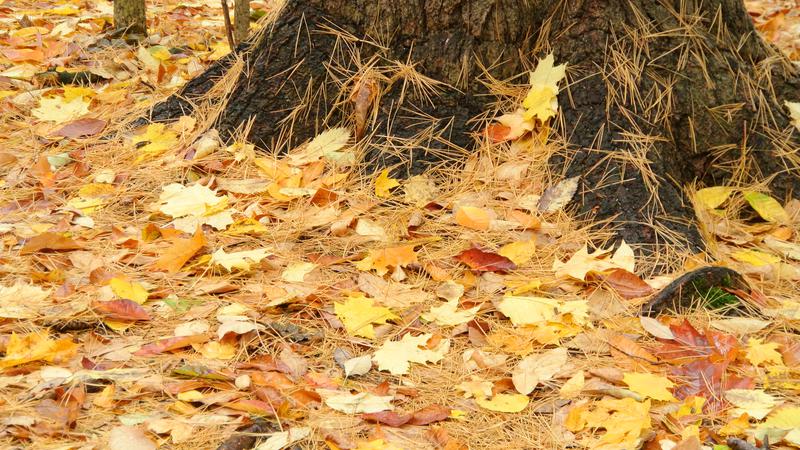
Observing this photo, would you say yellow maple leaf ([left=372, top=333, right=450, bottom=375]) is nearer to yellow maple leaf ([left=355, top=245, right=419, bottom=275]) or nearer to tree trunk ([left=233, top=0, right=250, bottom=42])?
yellow maple leaf ([left=355, top=245, right=419, bottom=275])

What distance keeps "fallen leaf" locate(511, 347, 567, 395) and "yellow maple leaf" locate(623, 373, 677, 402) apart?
0.17 m

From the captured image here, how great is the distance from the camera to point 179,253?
8.05 ft

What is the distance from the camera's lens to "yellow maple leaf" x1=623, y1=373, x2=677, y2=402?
191 cm

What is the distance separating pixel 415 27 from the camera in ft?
9.29

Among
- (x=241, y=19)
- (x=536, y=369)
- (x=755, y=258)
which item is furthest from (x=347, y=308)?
(x=241, y=19)

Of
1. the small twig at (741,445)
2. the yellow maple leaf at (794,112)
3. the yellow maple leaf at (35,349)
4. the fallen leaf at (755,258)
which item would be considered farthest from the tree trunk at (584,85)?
the yellow maple leaf at (35,349)

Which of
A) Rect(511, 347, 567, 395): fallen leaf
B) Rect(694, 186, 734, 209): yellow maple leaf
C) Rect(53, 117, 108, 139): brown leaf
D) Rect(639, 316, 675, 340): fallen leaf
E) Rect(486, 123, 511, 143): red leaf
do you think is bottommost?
Rect(511, 347, 567, 395): fallen leaf

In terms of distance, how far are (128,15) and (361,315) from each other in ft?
8.84

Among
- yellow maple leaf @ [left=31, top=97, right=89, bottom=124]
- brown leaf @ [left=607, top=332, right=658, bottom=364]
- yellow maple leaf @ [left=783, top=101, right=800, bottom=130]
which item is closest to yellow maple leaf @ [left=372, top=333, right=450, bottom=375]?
brown leaf @ [left=607, top=332, right=658, bottom=364]

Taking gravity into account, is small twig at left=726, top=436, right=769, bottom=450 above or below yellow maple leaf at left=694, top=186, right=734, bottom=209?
below

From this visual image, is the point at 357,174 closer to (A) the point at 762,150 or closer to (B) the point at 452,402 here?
(B) the point at 452,402

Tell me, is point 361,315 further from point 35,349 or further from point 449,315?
point 35,349

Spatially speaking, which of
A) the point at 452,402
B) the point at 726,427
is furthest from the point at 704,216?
the point at 452,402

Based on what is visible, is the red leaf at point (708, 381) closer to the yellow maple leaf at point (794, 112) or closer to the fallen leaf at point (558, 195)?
the fallen leaf at point (558, 195)
